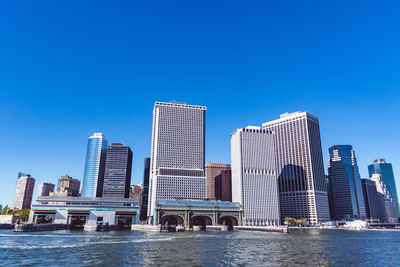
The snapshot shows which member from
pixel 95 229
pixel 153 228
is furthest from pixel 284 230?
pixel 95 229

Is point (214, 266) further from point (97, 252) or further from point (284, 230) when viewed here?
point (284, 230)

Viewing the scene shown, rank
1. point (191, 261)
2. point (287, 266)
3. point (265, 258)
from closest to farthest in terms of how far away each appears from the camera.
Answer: point (287, 266)
point (191, 261)
point (265, 258)

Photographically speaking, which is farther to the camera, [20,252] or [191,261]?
[20,252]

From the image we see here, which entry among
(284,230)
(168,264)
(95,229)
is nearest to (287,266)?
(168,264)

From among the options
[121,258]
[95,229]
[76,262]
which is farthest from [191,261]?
[95,229]

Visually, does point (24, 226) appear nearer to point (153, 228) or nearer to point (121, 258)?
point (153, 228)

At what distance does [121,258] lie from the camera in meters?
60.3

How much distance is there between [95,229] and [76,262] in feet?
418

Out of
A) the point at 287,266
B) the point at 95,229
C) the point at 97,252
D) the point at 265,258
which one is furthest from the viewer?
the point at 95,229

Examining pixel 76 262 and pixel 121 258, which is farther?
pixel 121 258

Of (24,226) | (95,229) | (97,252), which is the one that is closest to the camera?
(97,252)

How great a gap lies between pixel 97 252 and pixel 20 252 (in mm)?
16674

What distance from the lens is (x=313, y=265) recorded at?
177 feet

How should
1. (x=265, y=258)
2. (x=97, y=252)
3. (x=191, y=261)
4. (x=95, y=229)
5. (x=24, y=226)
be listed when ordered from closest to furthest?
(x=191, y=261)
(x=265, y=258)
(x=97, y=252)
(x=24, y=226)
(x=95, y=229)
